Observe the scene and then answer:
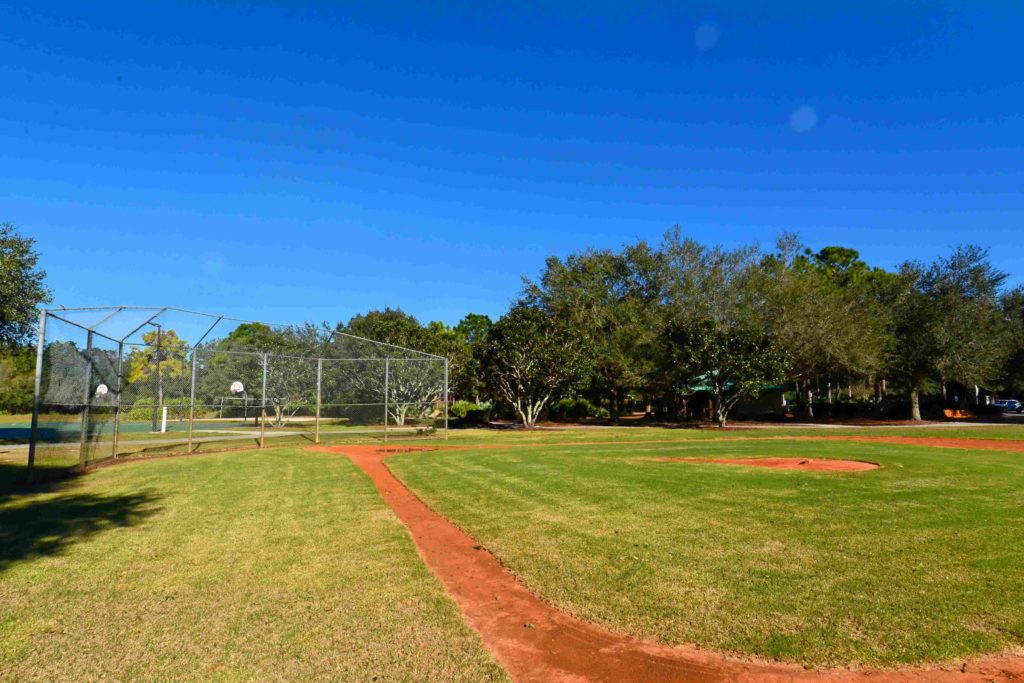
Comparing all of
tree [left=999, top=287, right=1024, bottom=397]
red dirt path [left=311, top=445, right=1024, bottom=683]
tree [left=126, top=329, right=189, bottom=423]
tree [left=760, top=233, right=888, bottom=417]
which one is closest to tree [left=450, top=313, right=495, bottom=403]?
tree [left=126, top=329, right=189, bottom=423]

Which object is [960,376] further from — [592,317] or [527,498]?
[527,498]

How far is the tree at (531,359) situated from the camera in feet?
105

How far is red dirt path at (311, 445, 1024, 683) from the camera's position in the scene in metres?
3.53

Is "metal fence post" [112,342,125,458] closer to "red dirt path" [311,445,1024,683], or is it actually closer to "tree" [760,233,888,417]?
"red dirt path" [311,445,1024,683]

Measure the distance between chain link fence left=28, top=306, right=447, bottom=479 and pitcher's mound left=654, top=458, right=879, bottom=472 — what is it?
950cm

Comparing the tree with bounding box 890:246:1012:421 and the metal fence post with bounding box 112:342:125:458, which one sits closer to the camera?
the metal fence post with bounding box 112:342:125:458

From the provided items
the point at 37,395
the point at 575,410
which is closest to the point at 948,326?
the point at 575,410

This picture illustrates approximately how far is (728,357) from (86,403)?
1076 inches

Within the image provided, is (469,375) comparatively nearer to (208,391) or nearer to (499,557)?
(208,391)

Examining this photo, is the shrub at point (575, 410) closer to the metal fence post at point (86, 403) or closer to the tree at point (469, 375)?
the tree at point (469, 375)

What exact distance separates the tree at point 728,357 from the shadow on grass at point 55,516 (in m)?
27.3

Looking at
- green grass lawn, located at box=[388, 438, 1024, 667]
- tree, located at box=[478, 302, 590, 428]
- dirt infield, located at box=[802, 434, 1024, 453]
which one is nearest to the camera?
green grass lawn, located at box=[388, 438, 1024, 667]

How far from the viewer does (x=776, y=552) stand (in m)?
5.96

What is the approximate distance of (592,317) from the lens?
3859 cm
